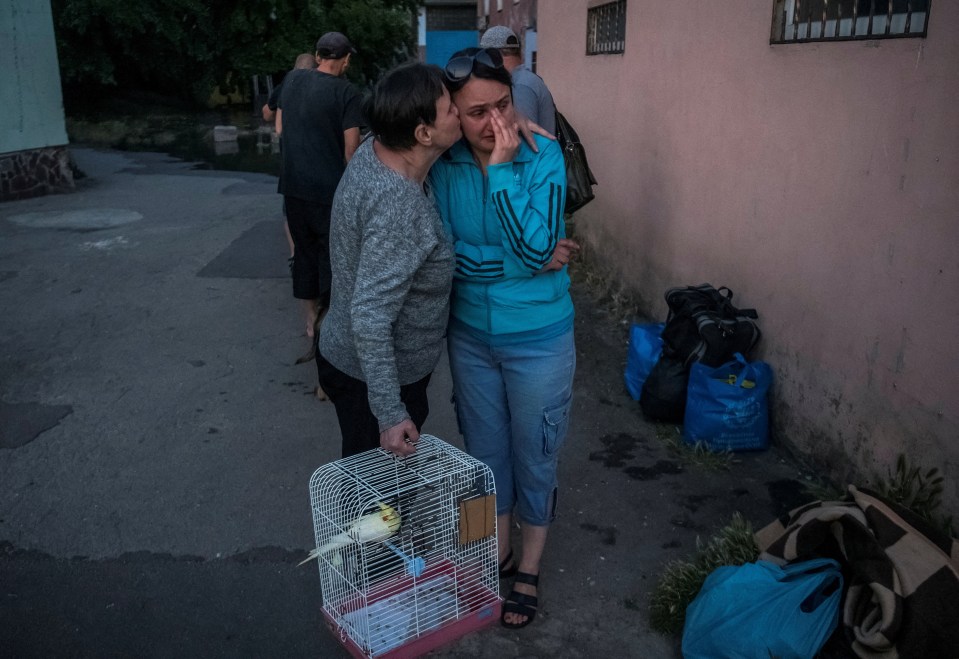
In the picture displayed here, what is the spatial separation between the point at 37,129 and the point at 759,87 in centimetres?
1000

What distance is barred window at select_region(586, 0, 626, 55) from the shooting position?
22.2 feet

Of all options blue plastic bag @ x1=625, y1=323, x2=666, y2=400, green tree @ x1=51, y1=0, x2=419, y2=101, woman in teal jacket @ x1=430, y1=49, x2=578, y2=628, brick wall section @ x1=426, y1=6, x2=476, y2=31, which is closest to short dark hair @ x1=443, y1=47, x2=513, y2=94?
woman in teal jacket @ x1=430, y1=49, x2=578, y2=628

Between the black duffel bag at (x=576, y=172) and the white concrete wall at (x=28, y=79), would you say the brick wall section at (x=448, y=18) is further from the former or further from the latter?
the black duffel bag at (x=576, y=172)

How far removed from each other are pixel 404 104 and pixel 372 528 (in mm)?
1292

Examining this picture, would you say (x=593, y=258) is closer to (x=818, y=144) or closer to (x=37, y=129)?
(x=818, y=144)

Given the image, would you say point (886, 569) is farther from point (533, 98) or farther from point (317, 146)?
point (317, 146)

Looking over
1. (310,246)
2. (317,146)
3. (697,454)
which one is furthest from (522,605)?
(317,146)

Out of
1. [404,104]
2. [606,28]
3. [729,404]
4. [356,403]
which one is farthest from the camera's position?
[606,28]

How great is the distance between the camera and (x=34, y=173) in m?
11.4

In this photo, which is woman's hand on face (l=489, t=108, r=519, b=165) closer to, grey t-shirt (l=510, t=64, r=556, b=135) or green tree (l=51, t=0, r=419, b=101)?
grey t-shirt (l=510, t=64, r=556, b=135)

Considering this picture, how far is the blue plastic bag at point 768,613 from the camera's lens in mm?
2637

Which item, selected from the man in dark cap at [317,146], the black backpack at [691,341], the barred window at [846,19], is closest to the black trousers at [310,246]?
the man in dark cap at [317,146]

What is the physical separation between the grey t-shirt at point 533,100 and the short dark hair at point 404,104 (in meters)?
2.29

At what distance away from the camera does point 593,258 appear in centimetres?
751
